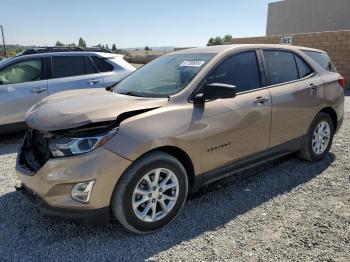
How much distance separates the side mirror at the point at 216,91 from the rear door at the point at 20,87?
390cm

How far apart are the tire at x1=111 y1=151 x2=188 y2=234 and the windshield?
725mm

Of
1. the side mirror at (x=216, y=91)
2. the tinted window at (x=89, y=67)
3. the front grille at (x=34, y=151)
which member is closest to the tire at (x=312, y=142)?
the side mirror at (x=216, y=91)

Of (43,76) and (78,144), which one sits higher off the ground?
(43,76)

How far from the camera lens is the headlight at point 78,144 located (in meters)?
2.67

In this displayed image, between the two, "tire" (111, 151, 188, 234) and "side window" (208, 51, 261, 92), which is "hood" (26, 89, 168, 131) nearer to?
"tire" (111, 151, 188, 234)

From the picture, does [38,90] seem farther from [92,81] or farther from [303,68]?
[303,68]

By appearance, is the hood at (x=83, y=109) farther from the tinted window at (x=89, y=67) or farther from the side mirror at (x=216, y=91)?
the tinted window at (x=89, y=67)

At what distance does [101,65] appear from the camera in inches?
267

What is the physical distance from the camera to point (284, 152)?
4223 millimetres

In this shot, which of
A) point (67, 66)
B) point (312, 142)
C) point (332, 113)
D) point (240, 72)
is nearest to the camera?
point (240, 72)

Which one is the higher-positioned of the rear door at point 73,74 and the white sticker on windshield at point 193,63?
the white sticker on windshield at point 193,63

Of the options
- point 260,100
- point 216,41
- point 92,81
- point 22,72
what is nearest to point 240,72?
point 260,100

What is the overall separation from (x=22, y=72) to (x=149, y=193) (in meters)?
4.32

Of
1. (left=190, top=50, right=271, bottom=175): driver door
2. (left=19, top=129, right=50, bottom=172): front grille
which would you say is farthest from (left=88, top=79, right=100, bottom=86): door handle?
(left=190, top=50, right=271, bottom=175): driver door
